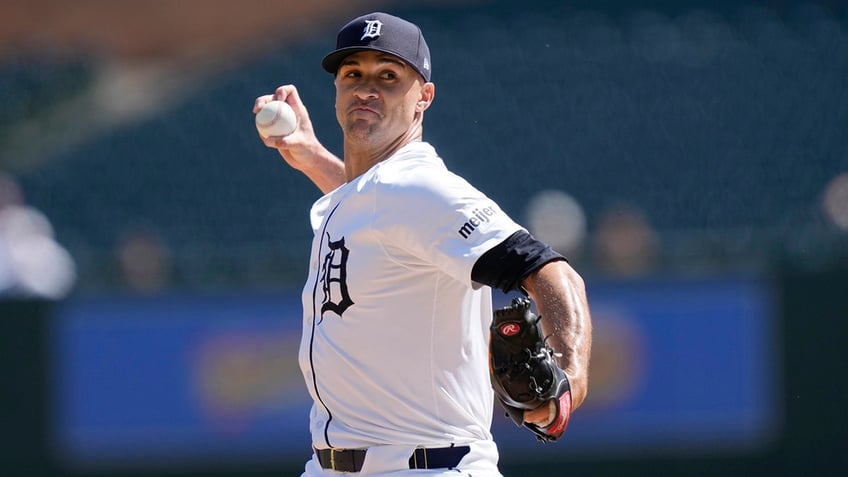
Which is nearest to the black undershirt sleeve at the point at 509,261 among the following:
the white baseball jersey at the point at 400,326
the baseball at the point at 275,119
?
the white baseball jersey at the point at 400,326

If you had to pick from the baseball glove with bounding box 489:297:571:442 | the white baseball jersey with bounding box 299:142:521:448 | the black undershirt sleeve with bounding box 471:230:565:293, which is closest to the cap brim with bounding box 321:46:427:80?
the white baseball jersey with bounding box 299:142:521:448

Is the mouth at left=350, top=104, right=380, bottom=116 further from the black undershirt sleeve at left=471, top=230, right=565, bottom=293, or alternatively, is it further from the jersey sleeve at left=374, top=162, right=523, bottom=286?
the black undershirt sleeve at left=471, top=230, right=565, bottom=293

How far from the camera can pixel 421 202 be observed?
297 cm

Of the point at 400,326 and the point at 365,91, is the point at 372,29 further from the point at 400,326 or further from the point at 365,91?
the point at 400,326

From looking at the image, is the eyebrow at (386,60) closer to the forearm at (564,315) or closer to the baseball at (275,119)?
the baseball at (275,119)

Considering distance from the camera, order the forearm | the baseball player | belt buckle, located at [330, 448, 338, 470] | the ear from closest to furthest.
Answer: the forearm → the baseball player → belt buckle, located at [330, 448, 338, 470] → the ear

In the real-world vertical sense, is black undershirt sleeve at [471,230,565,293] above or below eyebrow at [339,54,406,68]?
below

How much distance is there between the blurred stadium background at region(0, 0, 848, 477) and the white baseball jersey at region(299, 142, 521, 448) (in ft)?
14.9

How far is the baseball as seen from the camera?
4.09 m

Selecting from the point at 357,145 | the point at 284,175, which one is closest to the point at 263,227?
the point at 284,175

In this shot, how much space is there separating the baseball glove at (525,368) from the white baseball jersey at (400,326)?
14.1 inches

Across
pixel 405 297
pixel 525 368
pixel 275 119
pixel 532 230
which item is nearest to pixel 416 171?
pixel 405 297

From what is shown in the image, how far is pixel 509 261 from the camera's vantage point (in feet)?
9.28

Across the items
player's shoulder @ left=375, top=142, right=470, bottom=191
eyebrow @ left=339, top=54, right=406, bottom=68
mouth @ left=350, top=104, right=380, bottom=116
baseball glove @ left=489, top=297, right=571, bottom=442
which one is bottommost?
baseball glove @ left=489, top=297, right=571, bottom=442
